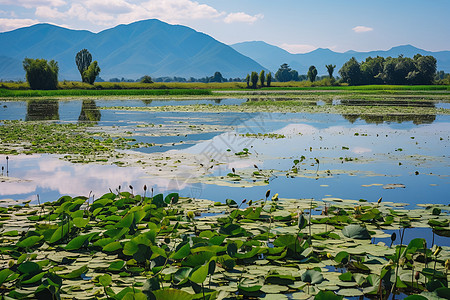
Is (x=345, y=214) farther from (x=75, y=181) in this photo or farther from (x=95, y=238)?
(x=75, y=181)

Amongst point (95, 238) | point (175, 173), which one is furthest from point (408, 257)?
point (175, 173)

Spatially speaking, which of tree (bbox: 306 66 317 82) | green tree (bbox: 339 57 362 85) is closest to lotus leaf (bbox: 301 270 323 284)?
green tree (bbox: 339 57 362 85)

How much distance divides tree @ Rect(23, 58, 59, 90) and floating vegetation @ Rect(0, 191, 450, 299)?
214ft

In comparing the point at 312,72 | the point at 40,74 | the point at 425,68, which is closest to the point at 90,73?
the point at 40,74

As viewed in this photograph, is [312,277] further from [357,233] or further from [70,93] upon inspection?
[70,93]

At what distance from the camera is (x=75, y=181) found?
8.40 metres

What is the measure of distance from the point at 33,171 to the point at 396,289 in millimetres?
8140

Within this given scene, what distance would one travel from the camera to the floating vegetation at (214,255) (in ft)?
11.7

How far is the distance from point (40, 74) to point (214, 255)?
68.8 m

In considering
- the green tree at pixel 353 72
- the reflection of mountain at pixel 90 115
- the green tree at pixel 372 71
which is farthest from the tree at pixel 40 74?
the green tree at pixel 372 71

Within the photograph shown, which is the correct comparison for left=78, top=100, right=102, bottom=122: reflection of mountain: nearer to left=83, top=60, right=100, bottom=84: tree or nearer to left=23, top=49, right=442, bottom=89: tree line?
left=23, top=49, right=442, bottom=89: tree line

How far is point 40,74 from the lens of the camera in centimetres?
6525

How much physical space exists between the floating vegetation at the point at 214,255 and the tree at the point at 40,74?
65.2m

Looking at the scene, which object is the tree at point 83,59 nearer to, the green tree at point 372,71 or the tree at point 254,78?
the tree at point 254,78
